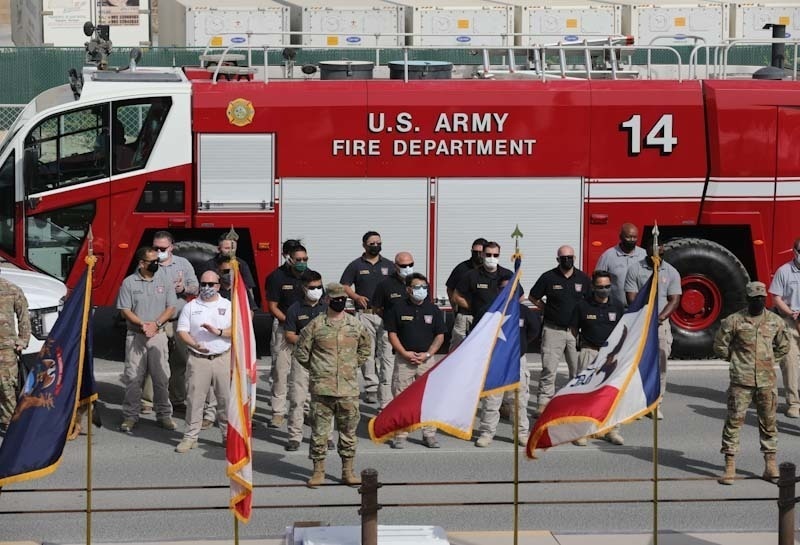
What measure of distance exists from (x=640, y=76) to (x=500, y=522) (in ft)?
30.2

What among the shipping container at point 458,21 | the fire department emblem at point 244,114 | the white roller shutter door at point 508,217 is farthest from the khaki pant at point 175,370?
the shipping container at point 458,21

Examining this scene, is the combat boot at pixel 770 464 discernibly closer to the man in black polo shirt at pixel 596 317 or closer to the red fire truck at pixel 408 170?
the man in black polo shirt at pixel 596 317

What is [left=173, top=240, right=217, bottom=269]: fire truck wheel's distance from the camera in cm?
1741

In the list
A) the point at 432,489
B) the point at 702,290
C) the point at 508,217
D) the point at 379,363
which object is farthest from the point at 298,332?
the point at 702,290

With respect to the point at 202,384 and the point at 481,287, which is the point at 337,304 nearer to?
the point at 202,384

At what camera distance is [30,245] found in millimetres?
17547

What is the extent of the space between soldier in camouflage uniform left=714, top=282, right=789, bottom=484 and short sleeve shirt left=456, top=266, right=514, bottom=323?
2.53 m

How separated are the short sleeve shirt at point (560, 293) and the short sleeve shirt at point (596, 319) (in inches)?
12.0

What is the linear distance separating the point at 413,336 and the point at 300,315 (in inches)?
40.2

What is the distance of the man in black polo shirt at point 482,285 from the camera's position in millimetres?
15141

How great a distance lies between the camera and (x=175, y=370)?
15.4m

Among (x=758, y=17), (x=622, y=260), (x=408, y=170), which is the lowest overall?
(x=622, y=260)

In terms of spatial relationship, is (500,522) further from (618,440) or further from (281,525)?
(618,440)

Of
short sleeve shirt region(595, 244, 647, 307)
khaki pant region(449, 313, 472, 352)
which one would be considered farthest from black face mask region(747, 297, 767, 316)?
khaki pant region(449, 313, 472, 352)
